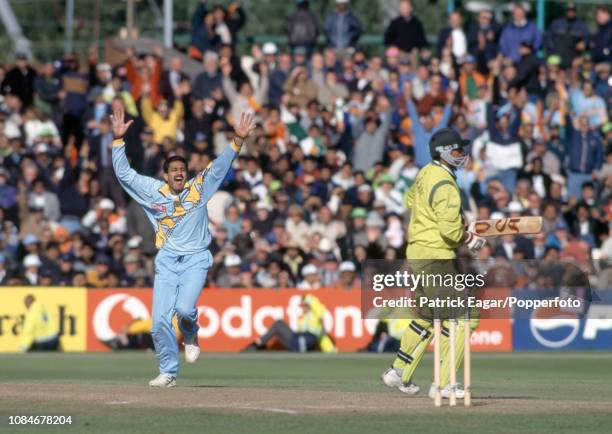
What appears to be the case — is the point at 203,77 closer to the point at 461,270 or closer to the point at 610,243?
the point at 610,243

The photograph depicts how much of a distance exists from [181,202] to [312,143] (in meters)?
16.2

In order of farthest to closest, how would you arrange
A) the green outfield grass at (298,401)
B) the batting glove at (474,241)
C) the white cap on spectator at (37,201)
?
the white cap on spectator at (37,201)
the batting glove at (474,241)
the green outfield grass at (298,401)

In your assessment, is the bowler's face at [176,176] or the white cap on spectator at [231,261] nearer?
the bowler's face at [176,176]

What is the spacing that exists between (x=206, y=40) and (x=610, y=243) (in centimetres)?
1033

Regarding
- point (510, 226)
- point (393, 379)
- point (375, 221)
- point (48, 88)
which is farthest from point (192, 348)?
point (48, 88)

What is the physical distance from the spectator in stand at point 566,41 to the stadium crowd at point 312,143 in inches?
1.6

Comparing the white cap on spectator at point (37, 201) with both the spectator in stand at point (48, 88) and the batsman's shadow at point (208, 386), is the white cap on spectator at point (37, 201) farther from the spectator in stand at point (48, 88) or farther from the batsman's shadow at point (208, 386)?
the batsman's shadow at point (208, 386)

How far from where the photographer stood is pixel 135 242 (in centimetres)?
3070

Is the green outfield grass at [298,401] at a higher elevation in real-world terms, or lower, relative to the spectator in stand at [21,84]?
lower

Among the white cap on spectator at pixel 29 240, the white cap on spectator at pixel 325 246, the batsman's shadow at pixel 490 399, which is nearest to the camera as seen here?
the batsman's shadow at pixel 490 399

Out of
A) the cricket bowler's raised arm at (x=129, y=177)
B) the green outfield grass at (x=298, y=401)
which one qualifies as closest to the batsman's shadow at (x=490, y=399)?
the green outfield grass at (x=298, y=401)

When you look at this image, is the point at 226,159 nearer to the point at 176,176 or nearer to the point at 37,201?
the point at 176,176

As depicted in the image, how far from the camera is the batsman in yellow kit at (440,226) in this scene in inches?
599

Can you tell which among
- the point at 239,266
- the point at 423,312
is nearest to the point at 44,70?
the point at 239,266
